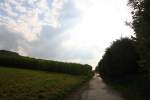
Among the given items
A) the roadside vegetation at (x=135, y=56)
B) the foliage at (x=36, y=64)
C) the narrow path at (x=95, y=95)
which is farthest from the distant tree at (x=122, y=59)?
the foliage at (x=36, y=64)

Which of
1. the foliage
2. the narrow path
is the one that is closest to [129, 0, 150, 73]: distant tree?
the narrow path

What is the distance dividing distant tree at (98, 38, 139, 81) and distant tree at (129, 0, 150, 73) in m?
16.6

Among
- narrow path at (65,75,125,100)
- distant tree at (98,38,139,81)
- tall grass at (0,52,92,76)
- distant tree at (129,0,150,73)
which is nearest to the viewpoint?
distant tree at (129,0,150,73)

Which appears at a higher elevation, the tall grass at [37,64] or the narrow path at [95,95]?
the tall grass at [37,64]

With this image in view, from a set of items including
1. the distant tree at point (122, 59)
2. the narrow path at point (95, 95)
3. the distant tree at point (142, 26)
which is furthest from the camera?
the distant tree at point (122, 59)

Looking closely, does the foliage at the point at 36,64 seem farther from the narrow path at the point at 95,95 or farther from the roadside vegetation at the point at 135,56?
the narrow path at the point at 95,95

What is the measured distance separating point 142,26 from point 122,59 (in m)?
21.1

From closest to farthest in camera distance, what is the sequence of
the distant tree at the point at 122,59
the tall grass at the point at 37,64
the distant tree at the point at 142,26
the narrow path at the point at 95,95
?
the distant tree at the point at 142,26
the narrow path at the point at 95,95
the distant tree at the point at 122,59
the tall grass at the point at 37,64

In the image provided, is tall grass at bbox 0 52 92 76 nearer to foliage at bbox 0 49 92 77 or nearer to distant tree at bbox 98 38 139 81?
foliage at bbox 0 49 92 77

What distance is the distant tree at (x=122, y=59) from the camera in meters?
37.2

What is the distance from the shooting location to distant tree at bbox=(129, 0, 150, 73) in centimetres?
1711

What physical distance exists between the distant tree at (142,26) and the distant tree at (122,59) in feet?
54.6

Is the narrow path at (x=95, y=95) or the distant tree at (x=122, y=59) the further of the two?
the distant tree at (x=122, y=59)

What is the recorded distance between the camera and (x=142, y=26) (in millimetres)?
17469
